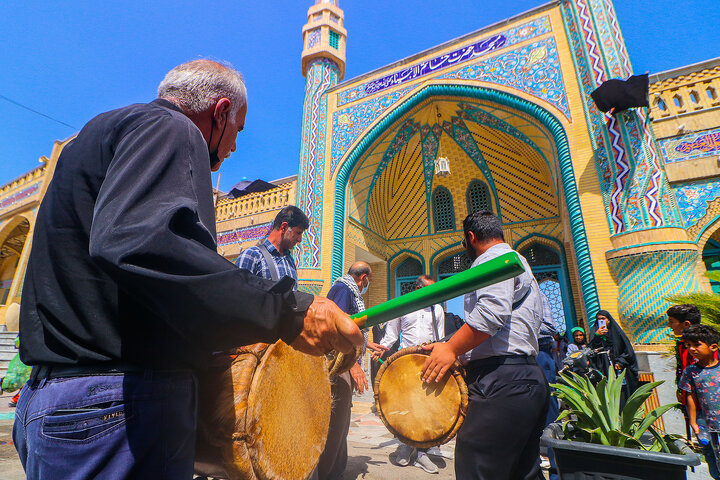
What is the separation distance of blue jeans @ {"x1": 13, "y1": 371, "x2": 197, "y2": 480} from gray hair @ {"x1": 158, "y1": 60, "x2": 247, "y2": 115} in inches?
27.3

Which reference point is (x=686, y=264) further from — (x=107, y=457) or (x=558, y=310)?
(x=107, y=457)

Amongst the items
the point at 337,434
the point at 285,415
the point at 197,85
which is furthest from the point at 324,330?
the point at 337,434

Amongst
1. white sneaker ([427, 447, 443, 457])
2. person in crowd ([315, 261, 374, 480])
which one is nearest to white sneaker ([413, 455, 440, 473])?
white sneaker ([427, 447, 443, 457])

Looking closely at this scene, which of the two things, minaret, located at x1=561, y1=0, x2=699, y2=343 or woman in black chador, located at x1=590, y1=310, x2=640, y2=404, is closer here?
woman in black chador, located at x1=590, y1=310, x2=640, y2=404

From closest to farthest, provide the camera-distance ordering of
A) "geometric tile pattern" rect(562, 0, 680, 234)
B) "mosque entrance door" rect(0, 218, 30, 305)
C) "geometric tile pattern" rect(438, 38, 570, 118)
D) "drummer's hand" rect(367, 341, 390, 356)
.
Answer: "drummer's hand" rect(367, 341, 390, 356) < "geometric tile pattern" rect(562, 0, 680, 234) < "geometric tile pattern" rect(438, 38, 570, 118) < "mosque entrance door" rect(0, 218, 30, 305)

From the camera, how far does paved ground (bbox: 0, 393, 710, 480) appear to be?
8.75ft

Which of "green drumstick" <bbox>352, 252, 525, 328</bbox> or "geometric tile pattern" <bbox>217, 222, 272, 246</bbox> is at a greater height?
"geometric tile pattern" <bbox>217, 222, 272, 246</bbox>

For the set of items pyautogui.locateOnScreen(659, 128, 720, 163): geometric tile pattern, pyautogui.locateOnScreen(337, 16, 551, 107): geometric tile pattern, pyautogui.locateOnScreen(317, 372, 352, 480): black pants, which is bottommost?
pyautogui.locateOnScreen(317, 372, 352, 480): black pants

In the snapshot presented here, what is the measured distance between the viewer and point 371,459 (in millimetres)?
3135

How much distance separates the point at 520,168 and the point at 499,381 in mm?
8771

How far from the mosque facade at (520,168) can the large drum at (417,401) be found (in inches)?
184

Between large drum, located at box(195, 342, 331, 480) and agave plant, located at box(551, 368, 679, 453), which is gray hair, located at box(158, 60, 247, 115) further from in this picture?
agave plant, located at box(551, 368, 679, 453)

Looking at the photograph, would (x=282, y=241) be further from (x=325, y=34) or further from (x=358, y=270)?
(x=325, y=34)

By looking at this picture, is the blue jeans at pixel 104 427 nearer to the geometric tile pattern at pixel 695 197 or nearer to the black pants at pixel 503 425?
the black pants at pixel 503 425
